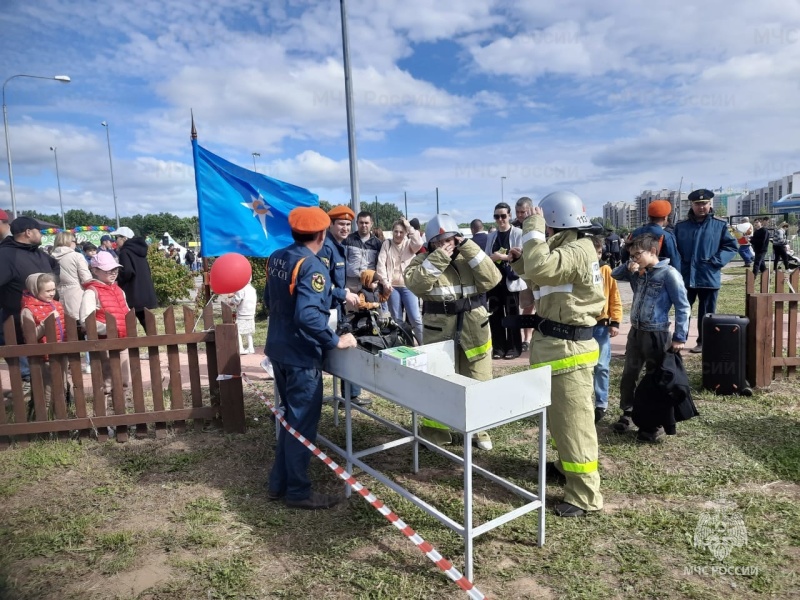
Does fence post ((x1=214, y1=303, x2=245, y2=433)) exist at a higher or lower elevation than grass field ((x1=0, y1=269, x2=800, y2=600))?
higher

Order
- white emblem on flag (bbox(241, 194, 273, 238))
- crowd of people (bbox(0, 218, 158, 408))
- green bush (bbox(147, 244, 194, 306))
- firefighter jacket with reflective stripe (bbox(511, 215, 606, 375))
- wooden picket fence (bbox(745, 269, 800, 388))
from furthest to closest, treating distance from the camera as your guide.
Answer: green bush (bbox(147, 244, 194, 306))
white emblem on flag (bbox(241, 194, 273, 238))
wooden picket fence (bbox(745, 269, 800, 388))
crowd of people (bbox(0, 218, 158, 408))
firefighter jacket with reflective stripe (bbox(511, 215, 606, 375))

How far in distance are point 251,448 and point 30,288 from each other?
265cm

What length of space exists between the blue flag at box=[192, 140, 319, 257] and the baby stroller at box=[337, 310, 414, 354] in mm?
3037

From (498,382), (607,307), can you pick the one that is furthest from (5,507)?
(607,307)

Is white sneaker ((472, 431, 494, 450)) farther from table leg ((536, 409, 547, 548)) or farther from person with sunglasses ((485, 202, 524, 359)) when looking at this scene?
person with sunglasses ((485, 202, 524, 359))

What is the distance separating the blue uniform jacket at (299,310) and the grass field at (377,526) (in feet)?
3.51

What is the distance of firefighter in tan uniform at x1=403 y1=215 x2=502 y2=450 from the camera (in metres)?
4.07

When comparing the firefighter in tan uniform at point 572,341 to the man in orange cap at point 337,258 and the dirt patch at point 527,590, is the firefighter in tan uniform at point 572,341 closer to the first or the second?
the dirt patch at point 527,590

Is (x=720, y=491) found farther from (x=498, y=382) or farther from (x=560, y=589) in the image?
(x=498, y=382)

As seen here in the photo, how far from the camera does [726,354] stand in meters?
5.44

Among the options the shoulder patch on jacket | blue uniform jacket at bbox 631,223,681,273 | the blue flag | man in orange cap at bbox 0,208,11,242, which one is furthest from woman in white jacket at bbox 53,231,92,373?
blue uniform jacket at bbox 631,223,681,273

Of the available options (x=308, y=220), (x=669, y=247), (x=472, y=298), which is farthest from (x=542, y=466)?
(x=669, y=247)

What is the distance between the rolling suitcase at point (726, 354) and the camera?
17.7ft

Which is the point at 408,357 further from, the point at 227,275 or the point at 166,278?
the point at 166,278
